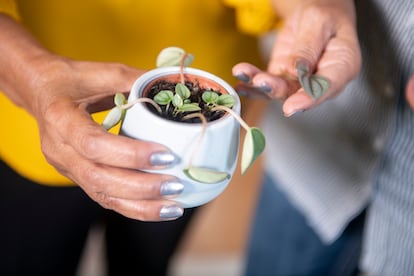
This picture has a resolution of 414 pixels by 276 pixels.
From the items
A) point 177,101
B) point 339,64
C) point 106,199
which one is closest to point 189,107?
point 177,101

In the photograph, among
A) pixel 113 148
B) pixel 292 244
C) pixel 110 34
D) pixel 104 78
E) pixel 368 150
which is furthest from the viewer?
pixel 292 244

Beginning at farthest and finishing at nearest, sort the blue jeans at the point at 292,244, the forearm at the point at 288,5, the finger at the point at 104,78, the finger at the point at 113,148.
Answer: the blue jeans at the point at 292,244
the forearm at the point at 288,5
the finger at the point at 104,78
the finger at the point at 113,148

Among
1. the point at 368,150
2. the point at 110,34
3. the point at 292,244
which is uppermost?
the point at 110,34

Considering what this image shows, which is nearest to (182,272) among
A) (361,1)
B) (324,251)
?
(324,251)

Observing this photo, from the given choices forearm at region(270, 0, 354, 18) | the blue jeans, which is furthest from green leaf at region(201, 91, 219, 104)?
the blue jeans

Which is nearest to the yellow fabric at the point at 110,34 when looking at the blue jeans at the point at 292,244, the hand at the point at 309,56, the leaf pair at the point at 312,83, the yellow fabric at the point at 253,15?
the yellow fabric at the point at 253,15

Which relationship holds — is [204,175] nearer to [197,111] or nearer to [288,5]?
[197,111]

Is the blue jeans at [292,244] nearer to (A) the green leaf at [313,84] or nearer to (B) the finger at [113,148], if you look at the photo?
(A) the green leaf at [313,84]
